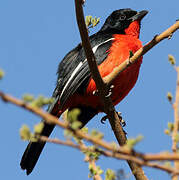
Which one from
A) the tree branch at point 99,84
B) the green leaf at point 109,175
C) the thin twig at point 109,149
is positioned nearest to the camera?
the thin twig at point 109,149

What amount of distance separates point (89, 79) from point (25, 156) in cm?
134

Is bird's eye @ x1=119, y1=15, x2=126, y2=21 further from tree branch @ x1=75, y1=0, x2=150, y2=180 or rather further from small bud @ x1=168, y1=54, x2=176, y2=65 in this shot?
small bud @ x1=168, y1=54, x2=176, y2=65

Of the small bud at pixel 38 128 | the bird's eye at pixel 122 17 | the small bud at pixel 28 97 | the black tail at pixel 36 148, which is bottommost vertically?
the small bud at pixel 38 128

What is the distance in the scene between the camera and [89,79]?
14.4 feet

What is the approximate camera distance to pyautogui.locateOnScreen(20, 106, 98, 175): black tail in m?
4.59

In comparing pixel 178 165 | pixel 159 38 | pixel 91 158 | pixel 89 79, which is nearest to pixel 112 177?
pixel 91 158

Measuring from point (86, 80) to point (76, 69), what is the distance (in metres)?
0.19

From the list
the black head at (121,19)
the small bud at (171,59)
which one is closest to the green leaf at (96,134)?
the small bud at (171,59)

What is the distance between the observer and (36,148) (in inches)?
185

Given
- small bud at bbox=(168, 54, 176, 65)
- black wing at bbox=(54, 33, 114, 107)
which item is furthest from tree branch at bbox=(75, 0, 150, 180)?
black wing at bbox=(54, 33, 114, 107)

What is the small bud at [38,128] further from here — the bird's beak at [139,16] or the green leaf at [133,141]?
the bird's beak at [139,16]

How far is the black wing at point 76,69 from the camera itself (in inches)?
170

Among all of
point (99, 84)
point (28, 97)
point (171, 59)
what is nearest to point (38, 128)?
point (28, 97)

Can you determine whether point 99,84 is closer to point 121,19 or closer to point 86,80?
point 86,80
